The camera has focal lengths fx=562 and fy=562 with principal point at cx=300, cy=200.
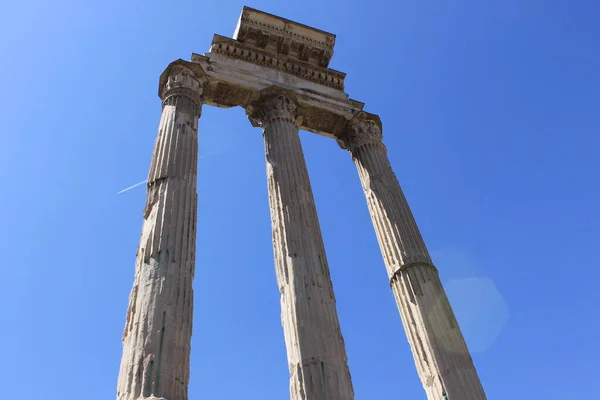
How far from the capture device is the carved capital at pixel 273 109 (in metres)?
15.5

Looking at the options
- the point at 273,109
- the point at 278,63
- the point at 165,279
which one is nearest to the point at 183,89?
the point at 273,109

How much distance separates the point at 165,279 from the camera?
912cm

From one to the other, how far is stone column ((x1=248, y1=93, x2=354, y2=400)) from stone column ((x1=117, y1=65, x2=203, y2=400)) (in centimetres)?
189

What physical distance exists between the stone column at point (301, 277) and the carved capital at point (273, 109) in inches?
2.0

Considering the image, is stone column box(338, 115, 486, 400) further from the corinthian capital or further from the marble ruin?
the corinthian capital

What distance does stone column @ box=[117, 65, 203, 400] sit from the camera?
7781mm

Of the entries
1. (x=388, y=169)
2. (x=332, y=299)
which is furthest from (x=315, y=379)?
(x=388, y=169)

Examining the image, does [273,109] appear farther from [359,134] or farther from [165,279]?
[165,279]

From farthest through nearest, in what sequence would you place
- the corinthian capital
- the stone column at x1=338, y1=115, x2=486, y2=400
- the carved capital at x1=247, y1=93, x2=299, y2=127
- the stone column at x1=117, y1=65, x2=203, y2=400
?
the corinthian capital, the carved capital at x1=247, y1=93, x2=299, y2=127, the stone column at x1=338, y1=115, x2=486, y2=400, the stone column at x1=117, y1=65, x2=203, y2=400

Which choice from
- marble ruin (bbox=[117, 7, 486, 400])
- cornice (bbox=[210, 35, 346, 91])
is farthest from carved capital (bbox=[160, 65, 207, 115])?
cornice (bbox=[210, 35, 346, 91])

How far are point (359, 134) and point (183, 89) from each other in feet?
17.6

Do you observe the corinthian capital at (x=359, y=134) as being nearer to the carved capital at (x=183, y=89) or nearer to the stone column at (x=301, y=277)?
the stone column at (x=301, y=277)

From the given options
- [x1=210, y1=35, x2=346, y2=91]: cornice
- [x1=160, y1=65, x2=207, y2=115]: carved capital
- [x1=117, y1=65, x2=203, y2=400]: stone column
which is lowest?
[x1=117, y1=65, x2=203, y2=400]: stone column

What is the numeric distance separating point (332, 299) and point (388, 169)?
592 centimetres
